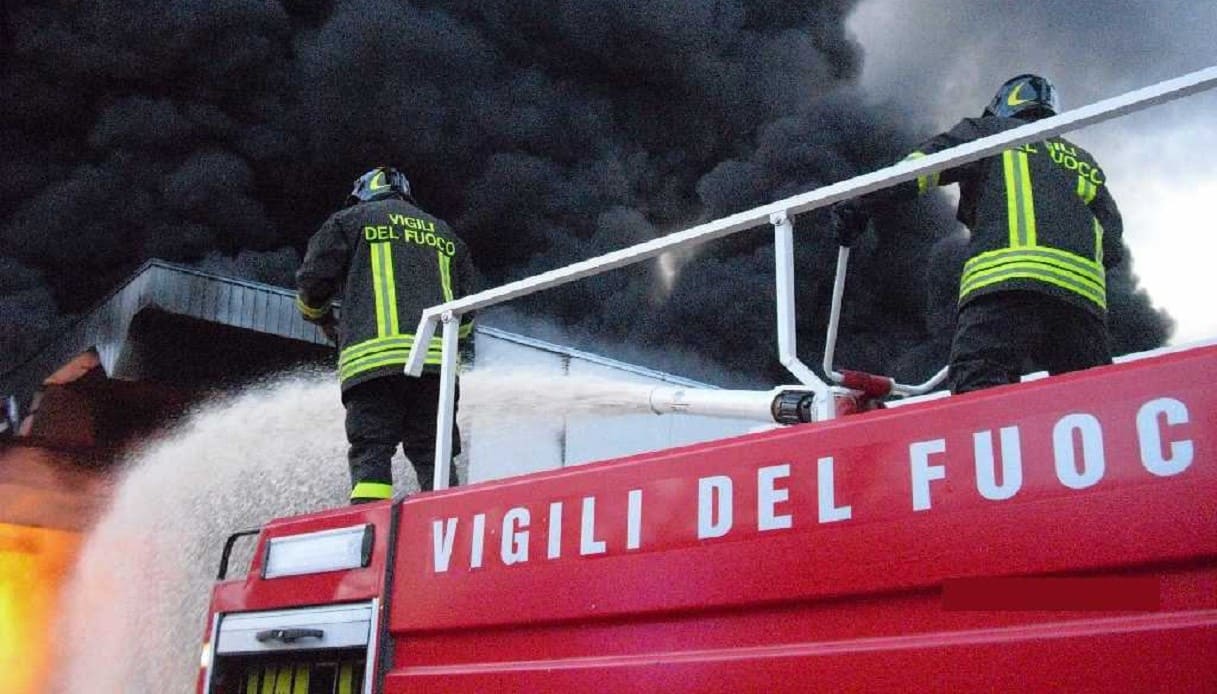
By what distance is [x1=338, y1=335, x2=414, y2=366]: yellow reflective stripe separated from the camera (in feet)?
12.7

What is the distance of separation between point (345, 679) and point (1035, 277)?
6.23 feet

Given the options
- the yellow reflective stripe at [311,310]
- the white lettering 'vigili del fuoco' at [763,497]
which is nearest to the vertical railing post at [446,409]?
the white lettering 'vigili del fuoco' at [763,497]

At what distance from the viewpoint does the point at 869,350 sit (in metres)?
18.2

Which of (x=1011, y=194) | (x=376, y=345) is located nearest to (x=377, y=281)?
(x=376, y=345)

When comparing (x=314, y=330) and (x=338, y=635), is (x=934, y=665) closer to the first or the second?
(x=338, y=635)

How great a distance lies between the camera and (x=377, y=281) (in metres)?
4.02

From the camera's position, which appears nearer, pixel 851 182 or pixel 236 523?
pixel 851 182

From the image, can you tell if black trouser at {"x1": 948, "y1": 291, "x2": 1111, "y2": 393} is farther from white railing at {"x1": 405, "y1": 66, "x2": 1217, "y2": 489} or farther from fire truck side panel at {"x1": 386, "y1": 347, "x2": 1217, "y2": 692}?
fire truck side panel at {"x1": 386, "y1": 347, "x2": 1217, "y2": 692}

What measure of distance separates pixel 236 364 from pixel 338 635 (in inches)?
266

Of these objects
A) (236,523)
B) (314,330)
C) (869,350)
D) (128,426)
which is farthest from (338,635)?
(869,350)

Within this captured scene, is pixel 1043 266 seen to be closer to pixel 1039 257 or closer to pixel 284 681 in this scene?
pixel 1039 257

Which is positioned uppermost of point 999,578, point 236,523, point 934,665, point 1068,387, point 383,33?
point 383,33

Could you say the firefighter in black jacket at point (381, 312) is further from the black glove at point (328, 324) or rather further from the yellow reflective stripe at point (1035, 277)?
the yellow reflective stripe at point (1035, 277)

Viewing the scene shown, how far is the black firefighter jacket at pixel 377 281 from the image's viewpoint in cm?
389
